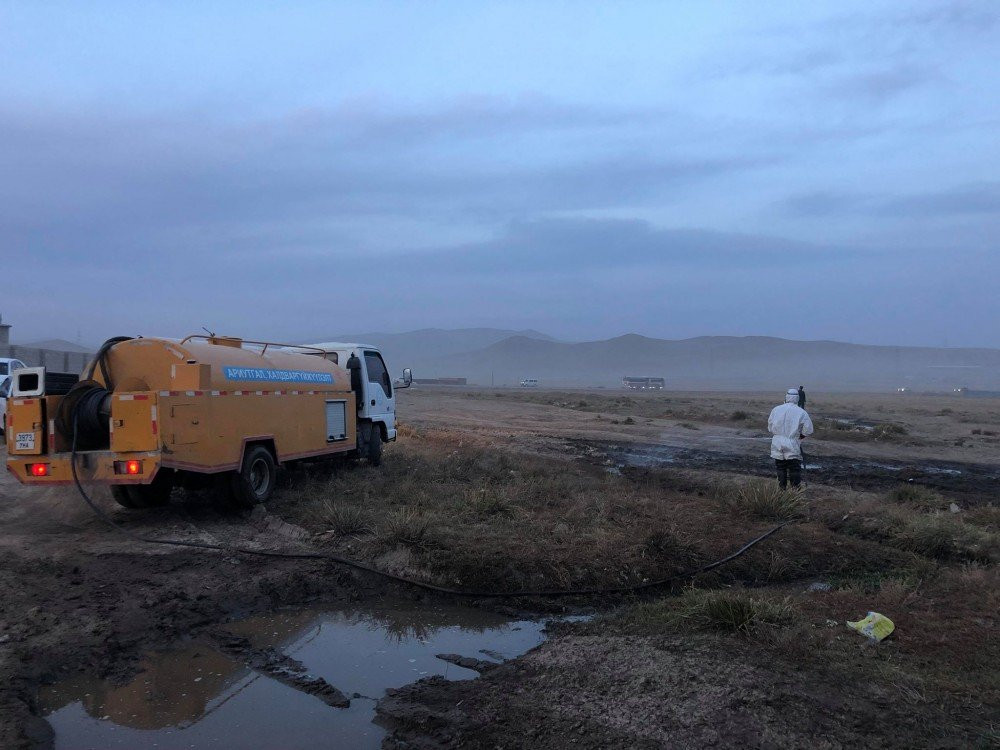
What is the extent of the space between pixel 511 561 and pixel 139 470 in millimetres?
4543

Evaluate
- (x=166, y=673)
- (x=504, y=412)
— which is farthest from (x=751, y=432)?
(x=166, y=673)

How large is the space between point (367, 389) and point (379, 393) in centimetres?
55

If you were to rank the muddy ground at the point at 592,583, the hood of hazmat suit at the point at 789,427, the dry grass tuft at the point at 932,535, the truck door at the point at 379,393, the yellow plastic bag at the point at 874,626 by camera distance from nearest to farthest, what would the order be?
the muddy ground at the point at 592,583 < the yellow plastic bag at the point at 874,626 < the dry grass tuft at the point at 932,535 < the hood of hazmat suit at the point at 789,427 < the truck door at the point at 379,393

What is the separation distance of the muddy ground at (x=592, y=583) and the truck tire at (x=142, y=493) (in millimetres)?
386

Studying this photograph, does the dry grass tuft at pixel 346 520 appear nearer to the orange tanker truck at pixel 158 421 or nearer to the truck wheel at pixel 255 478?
the truck wheel at pixel 255 478

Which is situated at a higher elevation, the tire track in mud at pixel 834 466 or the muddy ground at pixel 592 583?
the muddy ground at pixel 592 583

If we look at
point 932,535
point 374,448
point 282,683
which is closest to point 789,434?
point 932,535

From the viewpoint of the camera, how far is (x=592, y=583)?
28.0ft

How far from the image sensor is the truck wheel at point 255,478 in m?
11.1

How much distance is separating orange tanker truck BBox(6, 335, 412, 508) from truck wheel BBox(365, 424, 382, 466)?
3404mm

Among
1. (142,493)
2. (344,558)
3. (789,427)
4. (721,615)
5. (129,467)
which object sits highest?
(789,427)

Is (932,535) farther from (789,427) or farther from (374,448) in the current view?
(374,448)

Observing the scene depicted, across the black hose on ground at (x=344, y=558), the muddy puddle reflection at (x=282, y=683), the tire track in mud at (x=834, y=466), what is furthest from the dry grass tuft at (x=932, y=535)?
the muddy puddle reflection at (x=282, y=683)

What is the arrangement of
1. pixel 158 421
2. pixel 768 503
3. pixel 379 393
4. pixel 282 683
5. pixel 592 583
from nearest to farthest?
pixel 282 683
pixel 592 583
pixel 158 421
pixel 768 503
pixel 379 393
